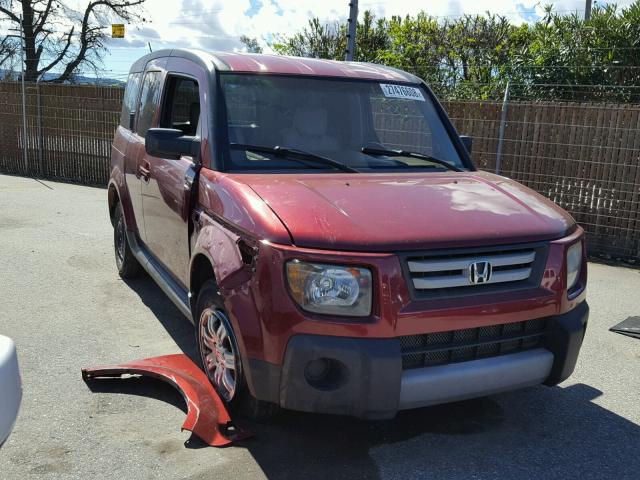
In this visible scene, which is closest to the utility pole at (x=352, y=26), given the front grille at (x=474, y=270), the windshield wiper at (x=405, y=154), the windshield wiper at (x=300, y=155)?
the windshield wiper at (x=405, y=154)

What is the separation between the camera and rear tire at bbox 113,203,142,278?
6.10 metres

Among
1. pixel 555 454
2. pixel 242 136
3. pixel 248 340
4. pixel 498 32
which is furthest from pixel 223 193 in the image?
pixel 498 32

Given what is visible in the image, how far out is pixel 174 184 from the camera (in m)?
4.27

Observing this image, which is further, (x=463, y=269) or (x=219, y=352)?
(x=219, y=352)

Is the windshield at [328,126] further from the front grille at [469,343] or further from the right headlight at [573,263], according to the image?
the front grille at [469,343]

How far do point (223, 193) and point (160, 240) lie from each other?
57.9 inches

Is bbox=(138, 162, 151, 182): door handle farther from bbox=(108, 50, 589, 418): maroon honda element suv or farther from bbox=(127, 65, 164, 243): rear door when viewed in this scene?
bbox=(108, 50, 589, 418): maroon honda element suv

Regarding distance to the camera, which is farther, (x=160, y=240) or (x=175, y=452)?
(x=160, y=240)

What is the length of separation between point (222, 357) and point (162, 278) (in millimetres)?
1395

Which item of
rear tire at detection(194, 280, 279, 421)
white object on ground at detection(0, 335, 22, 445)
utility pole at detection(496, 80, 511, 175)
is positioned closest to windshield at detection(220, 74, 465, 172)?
rear tire at detection(194, 280, 279, 421)

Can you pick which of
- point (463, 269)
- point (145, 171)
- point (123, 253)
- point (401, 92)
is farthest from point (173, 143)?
point (123, 253)

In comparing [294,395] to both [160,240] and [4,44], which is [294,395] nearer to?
[160,240]

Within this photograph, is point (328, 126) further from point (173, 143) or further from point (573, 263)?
point (573, 263)

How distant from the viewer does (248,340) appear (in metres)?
3.06
